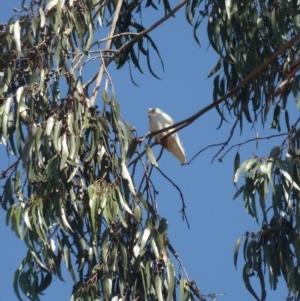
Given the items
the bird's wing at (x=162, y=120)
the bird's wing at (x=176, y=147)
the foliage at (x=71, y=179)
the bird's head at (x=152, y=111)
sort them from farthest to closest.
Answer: the bird's head at (x=152, y=111), the bird's wing at (x=162, y=120), the bird's wing at (x=176, y=147), the foliage at (x=71, y=179)

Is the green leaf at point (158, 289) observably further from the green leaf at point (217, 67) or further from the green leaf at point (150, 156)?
the green leaf at point (217, 67)

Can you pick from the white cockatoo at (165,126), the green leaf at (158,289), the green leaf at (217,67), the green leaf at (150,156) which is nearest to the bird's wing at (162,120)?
the white cockatoo at (165,126)

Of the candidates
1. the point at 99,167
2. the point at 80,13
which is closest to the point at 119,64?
the point at 80,13

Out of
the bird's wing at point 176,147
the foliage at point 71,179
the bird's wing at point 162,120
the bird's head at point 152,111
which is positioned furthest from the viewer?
the bird's head at point 152,111

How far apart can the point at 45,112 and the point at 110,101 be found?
249mm

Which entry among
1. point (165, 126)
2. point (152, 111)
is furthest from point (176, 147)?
point (152, 111)

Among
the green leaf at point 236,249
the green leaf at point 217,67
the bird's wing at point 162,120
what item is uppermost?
the bird's wing at point 162,120

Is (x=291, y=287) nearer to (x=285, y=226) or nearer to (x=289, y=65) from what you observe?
(x=285, y=226)

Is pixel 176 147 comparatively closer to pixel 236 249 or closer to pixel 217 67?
pixel 217 67

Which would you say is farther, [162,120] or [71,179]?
[162,120]

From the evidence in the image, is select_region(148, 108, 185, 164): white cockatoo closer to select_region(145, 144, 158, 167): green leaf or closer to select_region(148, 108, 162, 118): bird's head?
select_region(148, 108, 162, 118): bird's head

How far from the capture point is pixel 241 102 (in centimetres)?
500

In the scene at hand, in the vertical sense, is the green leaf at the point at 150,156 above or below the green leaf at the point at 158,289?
above

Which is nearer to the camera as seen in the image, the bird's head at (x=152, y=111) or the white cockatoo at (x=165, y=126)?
the white cockatoo at (x=165, y=126)
